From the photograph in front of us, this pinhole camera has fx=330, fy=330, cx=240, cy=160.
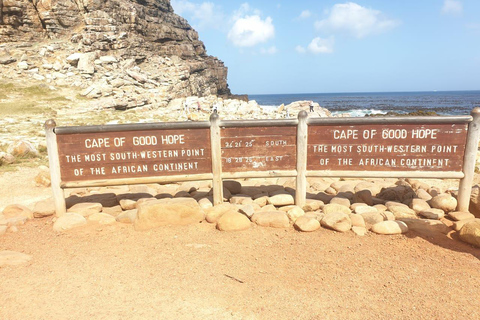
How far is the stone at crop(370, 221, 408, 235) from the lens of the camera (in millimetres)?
4969

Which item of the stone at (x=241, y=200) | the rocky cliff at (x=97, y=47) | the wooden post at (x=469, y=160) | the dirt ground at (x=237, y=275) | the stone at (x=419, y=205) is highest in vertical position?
the rocky cliff at (x=97, y=47)

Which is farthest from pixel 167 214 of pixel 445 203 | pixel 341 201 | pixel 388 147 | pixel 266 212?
pixel 445 203

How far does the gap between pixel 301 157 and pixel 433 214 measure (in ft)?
7.87

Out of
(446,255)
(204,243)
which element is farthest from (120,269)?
(446,255)

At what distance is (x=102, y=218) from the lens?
18.5 feet

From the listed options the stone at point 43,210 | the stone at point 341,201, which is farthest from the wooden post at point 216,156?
the stone at point 43,210

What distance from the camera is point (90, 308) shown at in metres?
3.35

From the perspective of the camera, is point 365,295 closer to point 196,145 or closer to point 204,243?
point 204,243

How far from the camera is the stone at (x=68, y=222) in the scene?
5398mm

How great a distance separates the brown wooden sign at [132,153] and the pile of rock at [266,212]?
590 mm

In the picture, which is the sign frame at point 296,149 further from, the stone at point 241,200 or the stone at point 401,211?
the stone at point 401,211

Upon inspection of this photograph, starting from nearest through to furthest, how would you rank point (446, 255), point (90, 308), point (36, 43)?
point (90, 308) < point (446, 255) < point (36, 43)

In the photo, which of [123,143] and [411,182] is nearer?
[123,143]

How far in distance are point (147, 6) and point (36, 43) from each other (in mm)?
21877
